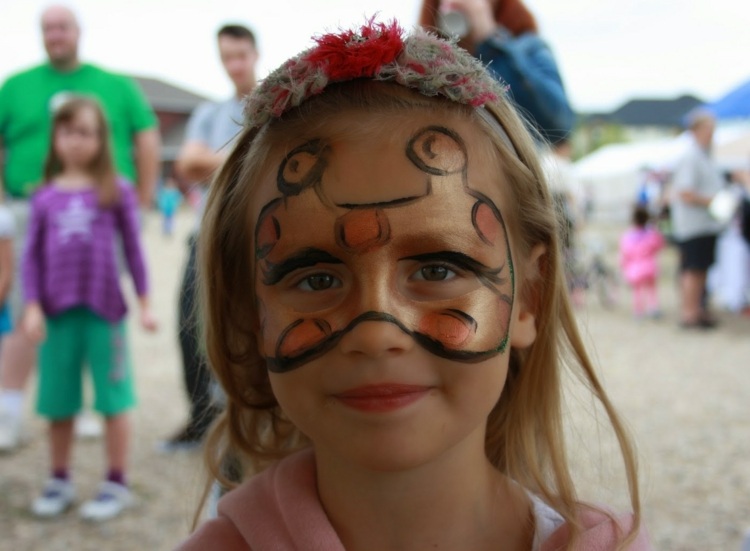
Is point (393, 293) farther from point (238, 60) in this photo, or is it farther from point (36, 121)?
point (36, 121)

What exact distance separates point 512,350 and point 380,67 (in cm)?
69

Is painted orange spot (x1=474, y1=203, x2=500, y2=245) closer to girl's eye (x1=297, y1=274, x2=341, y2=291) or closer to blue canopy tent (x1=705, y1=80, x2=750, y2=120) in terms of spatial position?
girl's eye (x1=297, y1=274, x2=341, y2=291)

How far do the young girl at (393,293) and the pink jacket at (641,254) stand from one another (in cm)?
770

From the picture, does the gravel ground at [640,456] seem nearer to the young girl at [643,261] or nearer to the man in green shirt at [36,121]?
the man in green shirt at [36,121]

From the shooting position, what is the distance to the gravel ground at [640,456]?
332 centimetres

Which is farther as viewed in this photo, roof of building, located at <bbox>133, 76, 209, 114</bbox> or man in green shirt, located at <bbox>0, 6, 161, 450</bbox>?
roof of building, located at <bbox>133, 76, 209, 114</bbox>

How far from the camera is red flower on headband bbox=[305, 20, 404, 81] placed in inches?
54.0

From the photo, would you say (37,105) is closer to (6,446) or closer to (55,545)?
(6,446)

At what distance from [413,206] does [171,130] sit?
4923cm

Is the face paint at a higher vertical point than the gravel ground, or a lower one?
higher

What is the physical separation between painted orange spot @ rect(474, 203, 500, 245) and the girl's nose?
25 cm

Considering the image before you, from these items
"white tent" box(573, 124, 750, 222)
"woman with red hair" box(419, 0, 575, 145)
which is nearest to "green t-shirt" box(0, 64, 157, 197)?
"woman with red hair" box(419, 0, 575, 145)

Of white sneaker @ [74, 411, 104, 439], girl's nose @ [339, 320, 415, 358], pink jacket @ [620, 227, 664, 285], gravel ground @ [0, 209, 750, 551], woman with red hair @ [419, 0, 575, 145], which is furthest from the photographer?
pink jacket @ [620, 227, 664, 285]

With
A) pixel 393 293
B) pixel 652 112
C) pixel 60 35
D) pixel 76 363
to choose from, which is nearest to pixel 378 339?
pixel 393 293
